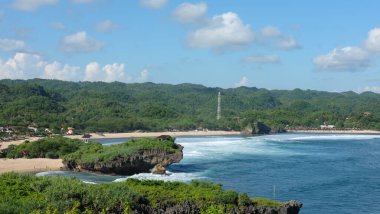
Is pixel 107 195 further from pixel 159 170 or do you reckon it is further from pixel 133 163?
pixel 133 163

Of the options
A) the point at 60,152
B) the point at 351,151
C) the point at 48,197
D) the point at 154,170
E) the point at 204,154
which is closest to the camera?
the point at 48,197

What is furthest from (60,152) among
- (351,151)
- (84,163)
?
(351,151)

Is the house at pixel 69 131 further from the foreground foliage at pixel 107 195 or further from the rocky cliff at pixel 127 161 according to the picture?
the foreground foliage at pixel 107 195

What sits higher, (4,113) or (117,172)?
(4,113)

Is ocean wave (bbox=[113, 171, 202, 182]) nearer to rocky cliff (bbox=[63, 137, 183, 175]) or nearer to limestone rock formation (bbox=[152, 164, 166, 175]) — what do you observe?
limestone rock formation (bbox=[152, 164, 166, 175])

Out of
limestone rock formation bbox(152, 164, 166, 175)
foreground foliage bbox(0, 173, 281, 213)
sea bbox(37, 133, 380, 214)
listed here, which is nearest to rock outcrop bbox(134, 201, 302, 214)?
foreground foliage bbox(0, 173, 281, 213)

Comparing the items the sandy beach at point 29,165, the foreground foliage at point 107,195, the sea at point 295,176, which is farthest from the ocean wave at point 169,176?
the foreground foliage at point 107,195

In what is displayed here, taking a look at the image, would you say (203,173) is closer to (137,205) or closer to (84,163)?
(84,163)
